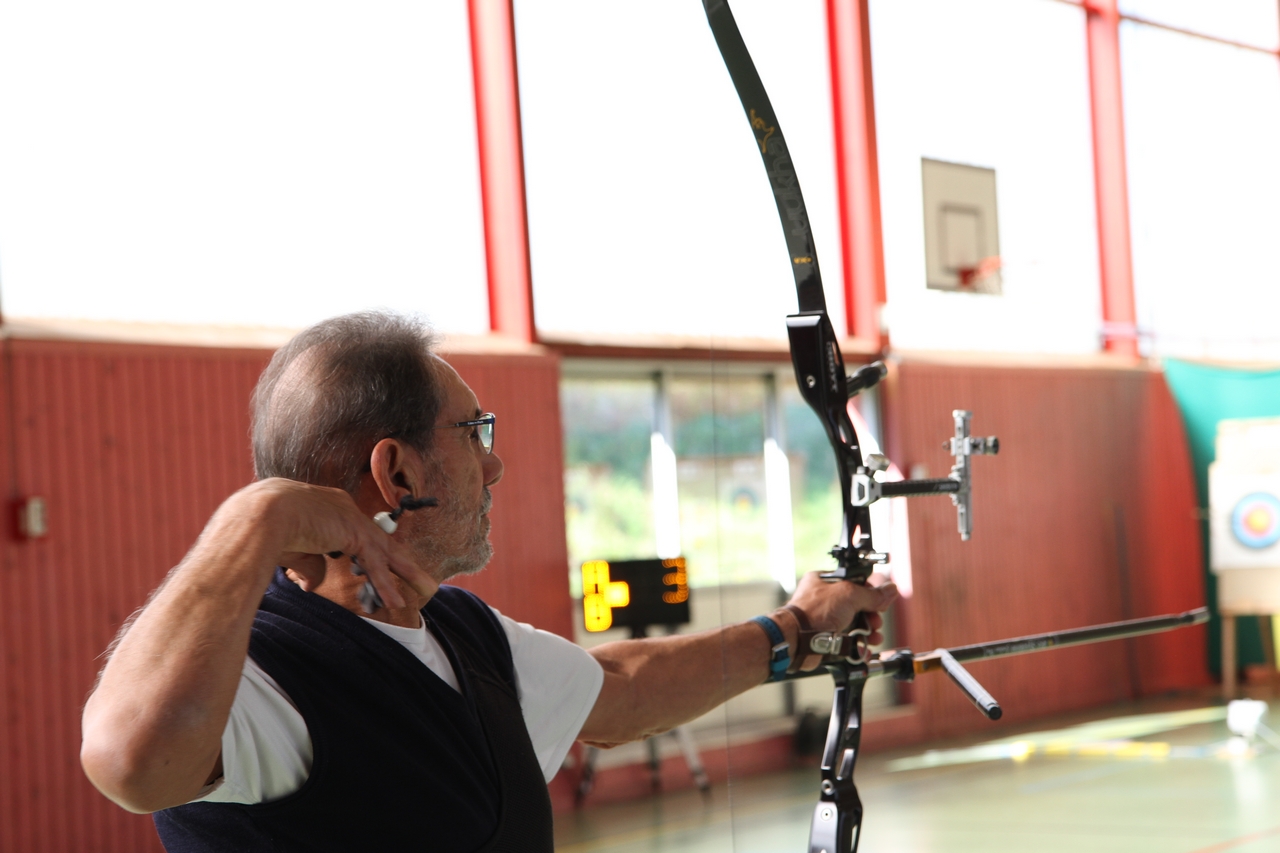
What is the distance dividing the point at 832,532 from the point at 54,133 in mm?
2993

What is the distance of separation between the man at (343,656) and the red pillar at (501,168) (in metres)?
4.01

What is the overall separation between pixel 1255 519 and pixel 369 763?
2171 mm

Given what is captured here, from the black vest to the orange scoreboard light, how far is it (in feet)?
12.4

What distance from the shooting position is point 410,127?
5.14m

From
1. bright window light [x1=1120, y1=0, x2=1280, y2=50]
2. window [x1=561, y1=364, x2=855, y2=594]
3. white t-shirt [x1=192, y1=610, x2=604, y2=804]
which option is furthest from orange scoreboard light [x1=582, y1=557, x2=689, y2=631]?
white t-shirt [x1=192, y1=610, x2=604, y2=804]

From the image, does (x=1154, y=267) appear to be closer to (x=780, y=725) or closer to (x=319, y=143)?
(x=780, y=725)

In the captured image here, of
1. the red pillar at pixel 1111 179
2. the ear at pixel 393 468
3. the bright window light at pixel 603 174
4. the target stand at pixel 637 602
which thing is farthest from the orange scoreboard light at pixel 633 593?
the ear at pixel 393 468

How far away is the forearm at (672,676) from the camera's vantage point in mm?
1419

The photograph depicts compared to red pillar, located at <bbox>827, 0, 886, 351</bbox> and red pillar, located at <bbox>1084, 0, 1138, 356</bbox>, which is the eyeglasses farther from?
red pillar, located at <bbox>1084, 0, 1138, 356</bbox>

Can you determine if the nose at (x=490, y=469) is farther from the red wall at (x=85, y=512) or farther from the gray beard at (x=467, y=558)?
the red wall at (x=85, y=512)

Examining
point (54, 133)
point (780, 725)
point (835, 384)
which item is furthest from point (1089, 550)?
point (54, 133)

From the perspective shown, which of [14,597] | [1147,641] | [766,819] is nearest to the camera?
[766,819]

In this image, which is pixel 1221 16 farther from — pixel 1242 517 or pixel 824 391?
pixel 824 391

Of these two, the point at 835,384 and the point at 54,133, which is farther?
the point at 54,133
